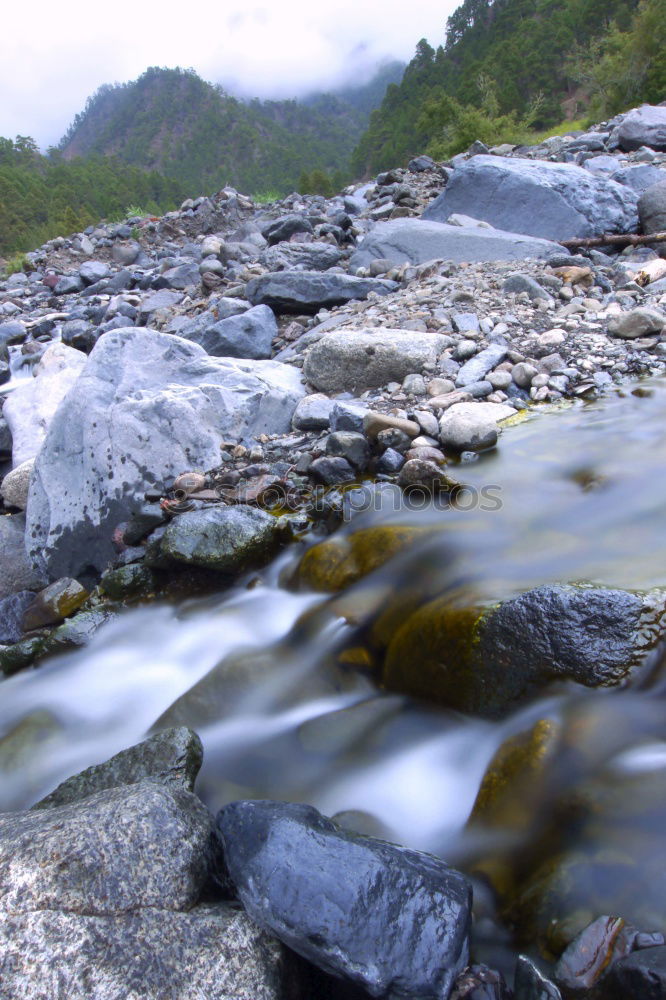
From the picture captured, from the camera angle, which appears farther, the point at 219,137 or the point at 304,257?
the point at 219,137

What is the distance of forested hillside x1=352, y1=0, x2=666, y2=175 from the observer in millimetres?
25938

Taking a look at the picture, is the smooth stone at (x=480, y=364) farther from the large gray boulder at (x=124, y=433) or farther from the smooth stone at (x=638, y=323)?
the large gray boulder at (x=124, y=433)

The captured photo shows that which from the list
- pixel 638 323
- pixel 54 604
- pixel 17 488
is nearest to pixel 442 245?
pixel 638 323

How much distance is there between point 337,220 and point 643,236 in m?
6.03

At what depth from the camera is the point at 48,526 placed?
4090 millimetres

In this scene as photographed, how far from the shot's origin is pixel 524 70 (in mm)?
43875

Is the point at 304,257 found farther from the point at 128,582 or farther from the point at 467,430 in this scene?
the point at 128,582

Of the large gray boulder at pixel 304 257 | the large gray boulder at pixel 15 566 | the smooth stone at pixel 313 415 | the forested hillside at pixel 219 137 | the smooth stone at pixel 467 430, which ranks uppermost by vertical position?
the forested hillside at pixel 219 137

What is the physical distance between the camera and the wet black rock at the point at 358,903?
57.8 inches

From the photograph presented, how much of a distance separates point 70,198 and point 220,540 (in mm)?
49876

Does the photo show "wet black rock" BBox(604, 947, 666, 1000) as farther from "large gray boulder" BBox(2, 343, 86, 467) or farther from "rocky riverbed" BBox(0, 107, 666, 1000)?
"large gray boulder" BBox(2, 343, 86, 467)

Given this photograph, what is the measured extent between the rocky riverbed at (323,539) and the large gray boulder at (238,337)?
0.10 ft

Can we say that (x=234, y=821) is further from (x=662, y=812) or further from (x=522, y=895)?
(x=662, y=812)

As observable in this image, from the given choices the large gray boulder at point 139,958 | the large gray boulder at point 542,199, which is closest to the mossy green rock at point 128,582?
the large gray boulder at point 139,958
